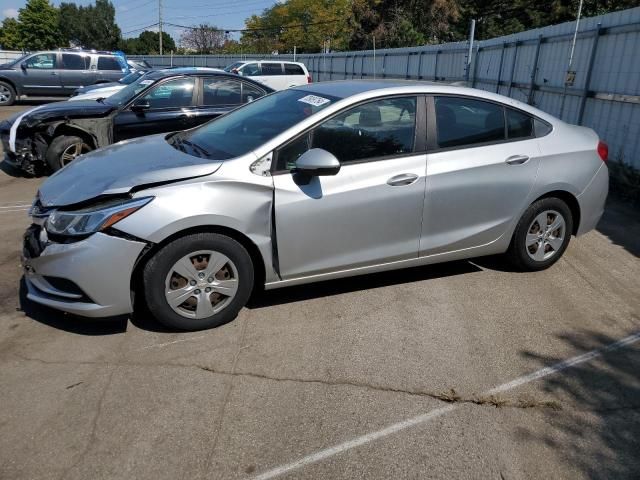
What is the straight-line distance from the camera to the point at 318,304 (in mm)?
4332

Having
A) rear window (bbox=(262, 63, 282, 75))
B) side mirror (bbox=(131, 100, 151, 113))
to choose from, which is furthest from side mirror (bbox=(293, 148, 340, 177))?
rear window (bbox=(262, 63, 282, 75))

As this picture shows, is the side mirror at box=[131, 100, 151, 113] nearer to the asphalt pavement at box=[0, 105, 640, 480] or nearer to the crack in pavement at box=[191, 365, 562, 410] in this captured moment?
the asphalt pavement at box=[0, 105, 640, 480]

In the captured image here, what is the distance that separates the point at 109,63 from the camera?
19.6 metres

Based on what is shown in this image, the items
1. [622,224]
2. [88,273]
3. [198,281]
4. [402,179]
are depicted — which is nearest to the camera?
[88,273]

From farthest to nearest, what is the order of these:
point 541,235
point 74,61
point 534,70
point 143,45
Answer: point 143,45 → point 74,61 → point 534,70 → point 541,235

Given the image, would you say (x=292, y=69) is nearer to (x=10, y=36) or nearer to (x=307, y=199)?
(x=307, y=199)

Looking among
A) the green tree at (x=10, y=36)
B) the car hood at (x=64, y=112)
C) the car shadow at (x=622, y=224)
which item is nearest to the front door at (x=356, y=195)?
the car shadow at (x=622, y=224)

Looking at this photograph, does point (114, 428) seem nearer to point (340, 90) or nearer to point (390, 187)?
point (390, 187)

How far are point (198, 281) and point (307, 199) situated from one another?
93cm

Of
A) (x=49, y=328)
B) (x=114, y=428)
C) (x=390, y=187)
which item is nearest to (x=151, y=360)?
(x=114, y=428)

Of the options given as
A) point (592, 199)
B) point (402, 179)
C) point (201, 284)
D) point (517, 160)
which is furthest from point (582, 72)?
point (201, 284)

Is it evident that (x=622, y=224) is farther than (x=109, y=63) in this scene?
No

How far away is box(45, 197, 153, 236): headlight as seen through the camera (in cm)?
349

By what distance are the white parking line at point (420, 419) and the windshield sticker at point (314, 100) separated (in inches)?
93.5
